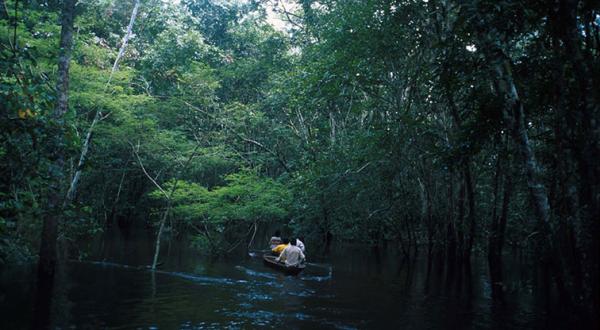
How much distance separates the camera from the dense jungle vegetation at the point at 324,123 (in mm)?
7859

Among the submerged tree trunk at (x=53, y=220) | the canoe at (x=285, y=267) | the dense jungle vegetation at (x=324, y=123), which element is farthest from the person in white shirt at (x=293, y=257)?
the submerged tree trunk at (x=53, y=220)

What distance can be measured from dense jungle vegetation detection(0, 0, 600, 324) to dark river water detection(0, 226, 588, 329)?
39.6 inches

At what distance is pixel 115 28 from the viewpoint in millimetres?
28109

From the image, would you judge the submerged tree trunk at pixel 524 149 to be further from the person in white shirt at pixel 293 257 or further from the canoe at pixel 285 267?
the person in white shirt at pixel 293 257

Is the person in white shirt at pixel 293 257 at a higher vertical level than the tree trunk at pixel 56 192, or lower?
lower

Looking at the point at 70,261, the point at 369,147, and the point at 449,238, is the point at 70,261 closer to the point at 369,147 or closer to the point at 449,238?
the point at 369,147

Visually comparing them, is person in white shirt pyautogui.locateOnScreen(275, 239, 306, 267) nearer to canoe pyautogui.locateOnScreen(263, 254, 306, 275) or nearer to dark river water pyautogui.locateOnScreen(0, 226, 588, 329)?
canoe pyautogui.locateOnScreen(263, 254, 306, 275)

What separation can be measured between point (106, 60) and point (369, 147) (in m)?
12.3

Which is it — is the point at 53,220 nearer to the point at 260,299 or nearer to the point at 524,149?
the point at 260,299

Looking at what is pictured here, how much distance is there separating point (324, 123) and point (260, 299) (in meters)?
16.7

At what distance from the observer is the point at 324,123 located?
28062 millimetres

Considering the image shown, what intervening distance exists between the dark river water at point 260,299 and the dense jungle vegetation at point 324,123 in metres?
1.01

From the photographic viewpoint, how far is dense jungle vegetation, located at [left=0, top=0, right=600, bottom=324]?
786 cm

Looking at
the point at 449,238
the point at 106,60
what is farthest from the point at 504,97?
the point at 106,60
